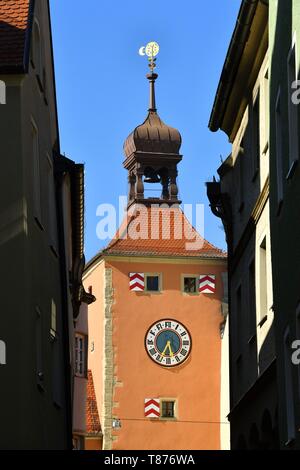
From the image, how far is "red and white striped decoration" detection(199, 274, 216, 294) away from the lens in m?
53.2

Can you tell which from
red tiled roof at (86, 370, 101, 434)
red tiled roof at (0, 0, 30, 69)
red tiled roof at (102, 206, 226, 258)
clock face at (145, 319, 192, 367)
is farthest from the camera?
red tiled roof at (102, 206, 226, 258)

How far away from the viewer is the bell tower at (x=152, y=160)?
5541cm

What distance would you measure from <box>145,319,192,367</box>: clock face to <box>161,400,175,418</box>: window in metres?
1.33

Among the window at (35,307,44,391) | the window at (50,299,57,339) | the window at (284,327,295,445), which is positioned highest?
the window at (50,299,57,339)

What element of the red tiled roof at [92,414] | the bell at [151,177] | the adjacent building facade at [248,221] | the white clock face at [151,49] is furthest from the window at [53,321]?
the white clock face at [151,49]

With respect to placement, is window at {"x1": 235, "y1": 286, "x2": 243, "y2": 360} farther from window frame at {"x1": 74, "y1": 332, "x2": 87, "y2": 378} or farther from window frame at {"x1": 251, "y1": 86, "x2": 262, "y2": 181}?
window frame at {"x1": 74, "y1": 332, "x2": 87, "y2": 378}

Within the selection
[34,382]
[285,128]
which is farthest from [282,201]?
[34,382]

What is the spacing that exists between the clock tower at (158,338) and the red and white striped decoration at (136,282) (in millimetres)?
36

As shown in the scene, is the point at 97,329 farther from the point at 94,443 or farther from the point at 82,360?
the point at 82,360

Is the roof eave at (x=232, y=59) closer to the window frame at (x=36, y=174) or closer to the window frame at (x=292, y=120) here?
the window frame at (x=292, y=120)

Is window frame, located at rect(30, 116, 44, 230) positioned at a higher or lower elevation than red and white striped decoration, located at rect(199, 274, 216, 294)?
lower

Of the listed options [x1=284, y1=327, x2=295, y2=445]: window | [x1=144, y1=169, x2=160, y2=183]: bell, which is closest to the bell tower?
[x1=144, y1=169, x2=160, y2=183]: bell

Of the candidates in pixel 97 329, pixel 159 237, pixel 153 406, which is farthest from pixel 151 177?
pixel 153 406

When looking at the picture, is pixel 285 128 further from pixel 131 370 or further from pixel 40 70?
pixel 131 370
